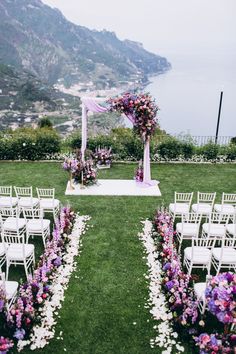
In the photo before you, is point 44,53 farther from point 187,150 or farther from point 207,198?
point 207,198

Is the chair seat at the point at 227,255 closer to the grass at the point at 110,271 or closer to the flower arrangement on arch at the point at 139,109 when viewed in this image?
the grass at the point at 110,271

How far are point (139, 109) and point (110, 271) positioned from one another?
6243 mm

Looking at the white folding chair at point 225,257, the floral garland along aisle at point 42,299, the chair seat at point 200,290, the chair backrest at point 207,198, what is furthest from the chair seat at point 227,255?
the floral garland along aisle at point 42,299

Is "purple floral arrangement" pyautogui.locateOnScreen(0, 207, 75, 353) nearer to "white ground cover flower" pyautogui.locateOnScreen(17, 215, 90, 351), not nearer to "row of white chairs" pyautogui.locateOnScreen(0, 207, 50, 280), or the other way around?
"white ground cover flower" pyautogui.locateOnScreen(17, 215, 90, 351)

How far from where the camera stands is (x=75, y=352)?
5.97 metres

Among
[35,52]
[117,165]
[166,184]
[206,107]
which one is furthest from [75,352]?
[35,52]

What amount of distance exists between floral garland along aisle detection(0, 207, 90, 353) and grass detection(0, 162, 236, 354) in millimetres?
188

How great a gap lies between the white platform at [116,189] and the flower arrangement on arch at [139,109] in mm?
1958

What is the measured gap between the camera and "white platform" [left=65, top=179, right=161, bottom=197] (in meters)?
12.9

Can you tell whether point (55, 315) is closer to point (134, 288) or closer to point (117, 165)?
point (134, 288)

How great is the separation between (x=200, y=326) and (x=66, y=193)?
7.42 m

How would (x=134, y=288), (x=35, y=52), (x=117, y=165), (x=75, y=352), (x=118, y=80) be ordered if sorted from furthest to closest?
1. (x=118, y=80)
2. (x=35, y=52)
3. (x=117, y=165)
4. (x=134, y=288)
5. (x=75, y=352)

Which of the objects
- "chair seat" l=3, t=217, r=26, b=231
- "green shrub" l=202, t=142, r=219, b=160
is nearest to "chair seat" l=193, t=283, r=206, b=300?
"chair seat" l=3, t=217, r=26, b=231

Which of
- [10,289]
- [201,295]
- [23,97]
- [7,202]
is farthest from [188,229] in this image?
[23,97]
